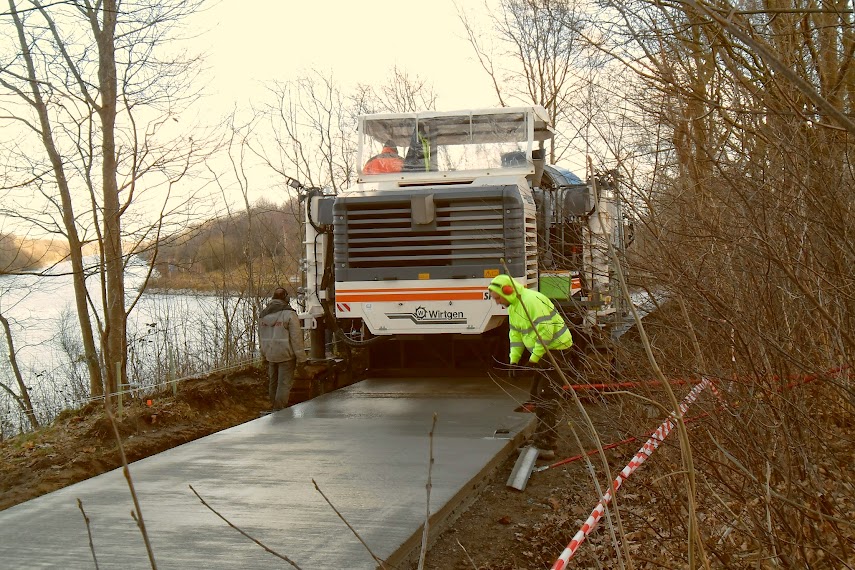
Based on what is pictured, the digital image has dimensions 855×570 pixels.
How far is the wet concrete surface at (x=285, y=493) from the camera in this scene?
5.55 meters

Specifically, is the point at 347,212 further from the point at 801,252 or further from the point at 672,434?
the point at 801,252

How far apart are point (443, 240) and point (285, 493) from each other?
4928 mm

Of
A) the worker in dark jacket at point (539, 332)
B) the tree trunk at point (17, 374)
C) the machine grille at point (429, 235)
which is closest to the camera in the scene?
the worker in dark jacket at point (539, 332)

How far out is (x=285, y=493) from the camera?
6.88 meters

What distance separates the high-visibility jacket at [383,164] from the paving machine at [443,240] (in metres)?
0.02

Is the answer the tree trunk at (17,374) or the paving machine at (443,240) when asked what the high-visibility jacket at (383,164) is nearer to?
the paving machine at (443,240)

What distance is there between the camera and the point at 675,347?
688cm

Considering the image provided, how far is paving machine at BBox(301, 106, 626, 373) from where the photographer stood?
36.1ft

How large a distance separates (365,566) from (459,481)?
6.72 feet

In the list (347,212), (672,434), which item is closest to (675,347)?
(672,434)

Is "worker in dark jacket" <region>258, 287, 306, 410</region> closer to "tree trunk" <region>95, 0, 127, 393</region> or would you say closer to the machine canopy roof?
the machine canopy roof

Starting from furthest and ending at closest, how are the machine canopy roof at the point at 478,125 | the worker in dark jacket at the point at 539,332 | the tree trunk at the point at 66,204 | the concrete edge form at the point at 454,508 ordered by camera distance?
the tree trunk at the point at 66,204, the machine canopy roof at the point at 478,125, the worker in dark jacket at the point at 539,332, the concrete edge form at the point at 454,508

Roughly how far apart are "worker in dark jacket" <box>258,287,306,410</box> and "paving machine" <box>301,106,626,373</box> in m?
0.32

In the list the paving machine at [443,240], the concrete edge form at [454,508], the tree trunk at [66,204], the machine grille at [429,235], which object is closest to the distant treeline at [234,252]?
the tree trunk at [66,204]
